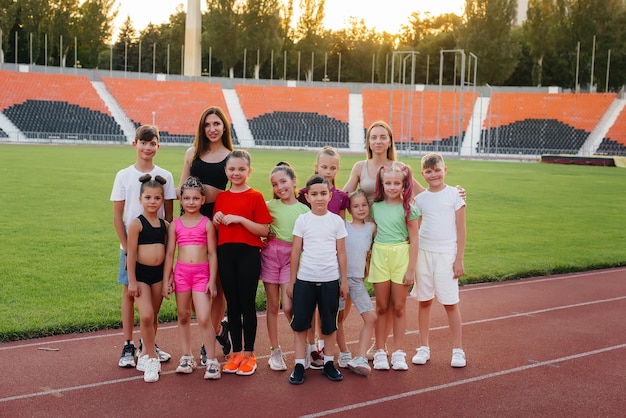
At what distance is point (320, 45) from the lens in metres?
78.5

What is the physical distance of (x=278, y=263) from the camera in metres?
6.14

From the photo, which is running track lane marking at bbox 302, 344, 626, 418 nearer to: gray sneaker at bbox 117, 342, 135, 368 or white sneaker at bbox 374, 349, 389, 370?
white sneaker at bbox 374, 349, 389, 370

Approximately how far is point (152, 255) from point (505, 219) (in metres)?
12.4

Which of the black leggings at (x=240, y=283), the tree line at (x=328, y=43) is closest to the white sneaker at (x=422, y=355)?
the black leggings at (x=240, y=283)

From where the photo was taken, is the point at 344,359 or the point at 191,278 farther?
the point at 344,359

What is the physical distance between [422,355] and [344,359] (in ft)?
2.15

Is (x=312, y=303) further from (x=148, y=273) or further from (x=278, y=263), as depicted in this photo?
(x=148, y=273)

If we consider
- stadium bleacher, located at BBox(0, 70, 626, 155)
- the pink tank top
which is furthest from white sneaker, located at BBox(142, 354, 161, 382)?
stadium bleacher, located at BBox(0, 70, 626, 155)

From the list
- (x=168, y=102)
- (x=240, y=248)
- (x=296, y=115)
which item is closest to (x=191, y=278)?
(x=240, y=248)

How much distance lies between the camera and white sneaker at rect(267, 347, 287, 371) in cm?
601

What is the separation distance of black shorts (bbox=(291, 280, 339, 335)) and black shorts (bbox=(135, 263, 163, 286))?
1067mm

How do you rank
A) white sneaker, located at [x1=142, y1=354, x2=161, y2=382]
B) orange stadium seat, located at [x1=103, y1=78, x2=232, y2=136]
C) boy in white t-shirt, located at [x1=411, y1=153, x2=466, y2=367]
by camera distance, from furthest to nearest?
orange stadium seat, located at [x1=103, y1=78, x2=232, y2=136]
boy in white t-shirt, located at [x1=411, y1=153, x2=466, y2=367]
white sneaker, located at [x1=142, y1=354, x2=161, y2=382]

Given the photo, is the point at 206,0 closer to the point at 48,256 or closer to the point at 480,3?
the point at 480,3

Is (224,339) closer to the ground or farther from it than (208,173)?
closer to the ground
